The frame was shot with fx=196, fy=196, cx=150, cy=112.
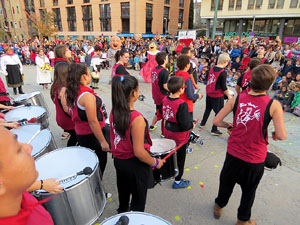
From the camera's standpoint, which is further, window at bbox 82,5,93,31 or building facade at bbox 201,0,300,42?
window at bbox 82,5,93,31

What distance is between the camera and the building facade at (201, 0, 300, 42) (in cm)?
2750

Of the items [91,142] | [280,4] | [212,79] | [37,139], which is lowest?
[91,142]

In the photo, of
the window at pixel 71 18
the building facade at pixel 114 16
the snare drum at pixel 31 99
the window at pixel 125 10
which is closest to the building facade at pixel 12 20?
the building facade at pixel 114 16

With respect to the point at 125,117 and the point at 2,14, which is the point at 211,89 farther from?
the point at 2,14

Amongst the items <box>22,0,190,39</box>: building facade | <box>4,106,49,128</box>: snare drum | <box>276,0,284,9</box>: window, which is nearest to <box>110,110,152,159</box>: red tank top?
<box>4,106,49,128</box>: snare drum

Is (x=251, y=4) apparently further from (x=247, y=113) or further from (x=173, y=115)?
(x=247, y=113)

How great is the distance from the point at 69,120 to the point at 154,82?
1.98 meters

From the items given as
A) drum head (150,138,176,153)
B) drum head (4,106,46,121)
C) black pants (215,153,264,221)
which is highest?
drum head (4,106,46,121)

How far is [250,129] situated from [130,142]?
1188 millimetres

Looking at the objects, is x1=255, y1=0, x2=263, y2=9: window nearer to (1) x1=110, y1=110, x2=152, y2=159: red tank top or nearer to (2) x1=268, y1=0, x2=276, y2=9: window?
(2) x1=268, y1=0, x2=276, y2=9: window

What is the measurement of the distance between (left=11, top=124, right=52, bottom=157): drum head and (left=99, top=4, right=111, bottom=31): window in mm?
38048

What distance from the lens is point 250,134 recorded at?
77.1 inches

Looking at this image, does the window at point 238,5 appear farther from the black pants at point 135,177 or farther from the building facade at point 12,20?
the building facade at point 12,20

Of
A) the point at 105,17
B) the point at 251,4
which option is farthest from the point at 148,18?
the point at 251,4
